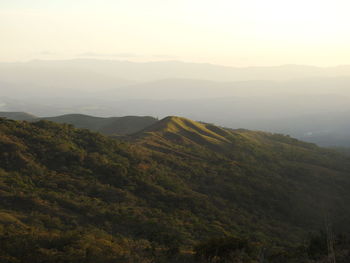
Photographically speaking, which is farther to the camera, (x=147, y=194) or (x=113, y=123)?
(x=113, y=123)

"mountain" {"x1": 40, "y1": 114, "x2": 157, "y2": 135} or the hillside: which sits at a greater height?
"mountain" {"x1": 40, "y1": 114, "x2": 157, "y2": 135}

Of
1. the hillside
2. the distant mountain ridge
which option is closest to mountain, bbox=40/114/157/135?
the distant mountain ridge

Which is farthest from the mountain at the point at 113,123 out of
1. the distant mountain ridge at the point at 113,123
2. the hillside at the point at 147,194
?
the hillside at the point at 147,194

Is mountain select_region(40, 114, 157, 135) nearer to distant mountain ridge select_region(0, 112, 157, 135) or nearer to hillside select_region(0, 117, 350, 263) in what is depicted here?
distant mountain ridge select_region(0, 112, 157, 135)

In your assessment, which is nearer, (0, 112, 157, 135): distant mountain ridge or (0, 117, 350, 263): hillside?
(0, 117, 350, 263): hillside

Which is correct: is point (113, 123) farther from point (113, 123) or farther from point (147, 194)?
point (147, 194)

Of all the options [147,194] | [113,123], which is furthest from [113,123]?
[147,194]

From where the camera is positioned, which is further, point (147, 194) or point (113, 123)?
point (113, 123)

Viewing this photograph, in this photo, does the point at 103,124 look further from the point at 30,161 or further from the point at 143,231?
the point at 143,231

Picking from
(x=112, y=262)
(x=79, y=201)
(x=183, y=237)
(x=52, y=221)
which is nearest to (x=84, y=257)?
(x=112, y=262)

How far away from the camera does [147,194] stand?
167ft

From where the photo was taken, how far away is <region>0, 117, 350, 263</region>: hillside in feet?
95.3

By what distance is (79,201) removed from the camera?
40938 mm

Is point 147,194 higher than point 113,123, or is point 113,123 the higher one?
point 113,123
